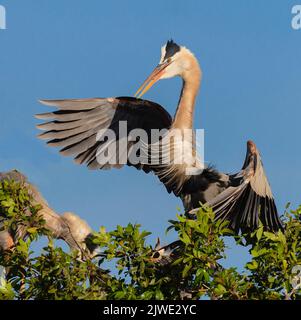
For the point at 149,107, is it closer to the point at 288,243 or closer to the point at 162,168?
the point at 162,168

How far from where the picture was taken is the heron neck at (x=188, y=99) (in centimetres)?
1396

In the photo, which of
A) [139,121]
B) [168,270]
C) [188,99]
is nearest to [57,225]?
[139,121]

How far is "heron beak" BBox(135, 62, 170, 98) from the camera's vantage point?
14.4 m

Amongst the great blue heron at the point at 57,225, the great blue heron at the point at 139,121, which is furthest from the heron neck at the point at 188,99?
the great blue heron at the point at 57,225

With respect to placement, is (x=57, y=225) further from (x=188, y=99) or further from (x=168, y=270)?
(x=168, y=270)

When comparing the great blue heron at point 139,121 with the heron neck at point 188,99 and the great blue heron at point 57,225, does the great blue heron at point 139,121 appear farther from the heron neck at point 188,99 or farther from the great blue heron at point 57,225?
the great blue heron at point 57,225

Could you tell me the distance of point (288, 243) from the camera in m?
10.4

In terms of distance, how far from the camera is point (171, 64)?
14.5 metres

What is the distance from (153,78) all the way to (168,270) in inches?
180

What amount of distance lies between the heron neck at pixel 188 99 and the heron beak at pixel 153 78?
34 centimetres

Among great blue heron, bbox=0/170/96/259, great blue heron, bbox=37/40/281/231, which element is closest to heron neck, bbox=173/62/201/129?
great blue heron, bbox=37/40/281/231

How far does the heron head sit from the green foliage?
4.23 metres
